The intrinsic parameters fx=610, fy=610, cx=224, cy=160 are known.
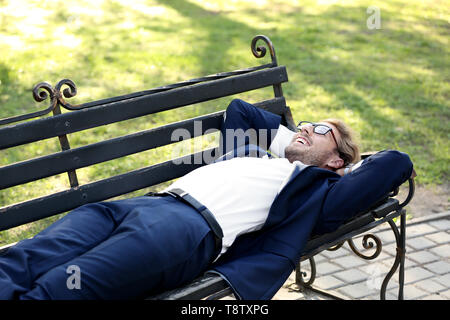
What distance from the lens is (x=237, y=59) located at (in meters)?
8.16

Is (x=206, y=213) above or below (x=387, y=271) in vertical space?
above

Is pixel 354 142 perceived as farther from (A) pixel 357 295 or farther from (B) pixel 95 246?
(B) pixel 95 246

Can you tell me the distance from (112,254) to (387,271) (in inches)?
82.8

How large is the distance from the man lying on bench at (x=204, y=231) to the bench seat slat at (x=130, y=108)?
47 cm

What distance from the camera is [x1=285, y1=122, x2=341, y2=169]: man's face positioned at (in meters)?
3.56

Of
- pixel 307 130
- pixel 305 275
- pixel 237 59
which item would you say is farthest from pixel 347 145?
pixel 237 59

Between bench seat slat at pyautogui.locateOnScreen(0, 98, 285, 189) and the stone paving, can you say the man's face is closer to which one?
bench seat slat at pyautogui.locateOnScreen(0, 98, 285, 189)

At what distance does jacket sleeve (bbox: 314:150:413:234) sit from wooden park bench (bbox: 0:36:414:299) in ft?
0.58

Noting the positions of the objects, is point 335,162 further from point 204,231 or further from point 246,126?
point 204,231

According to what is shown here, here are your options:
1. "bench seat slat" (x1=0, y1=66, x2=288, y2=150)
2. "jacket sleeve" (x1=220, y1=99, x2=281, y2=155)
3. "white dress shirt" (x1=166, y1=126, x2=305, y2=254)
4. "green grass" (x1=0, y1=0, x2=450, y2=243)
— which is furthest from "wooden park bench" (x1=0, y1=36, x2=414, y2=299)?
"green grass" (x1=0, y1=0, x2=450, y2=243)

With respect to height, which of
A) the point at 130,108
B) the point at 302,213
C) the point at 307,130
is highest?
the point at 130,108

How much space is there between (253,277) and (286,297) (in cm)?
110

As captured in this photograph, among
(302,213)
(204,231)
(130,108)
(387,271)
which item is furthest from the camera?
(387,271)

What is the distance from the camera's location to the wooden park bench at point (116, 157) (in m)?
3.00
